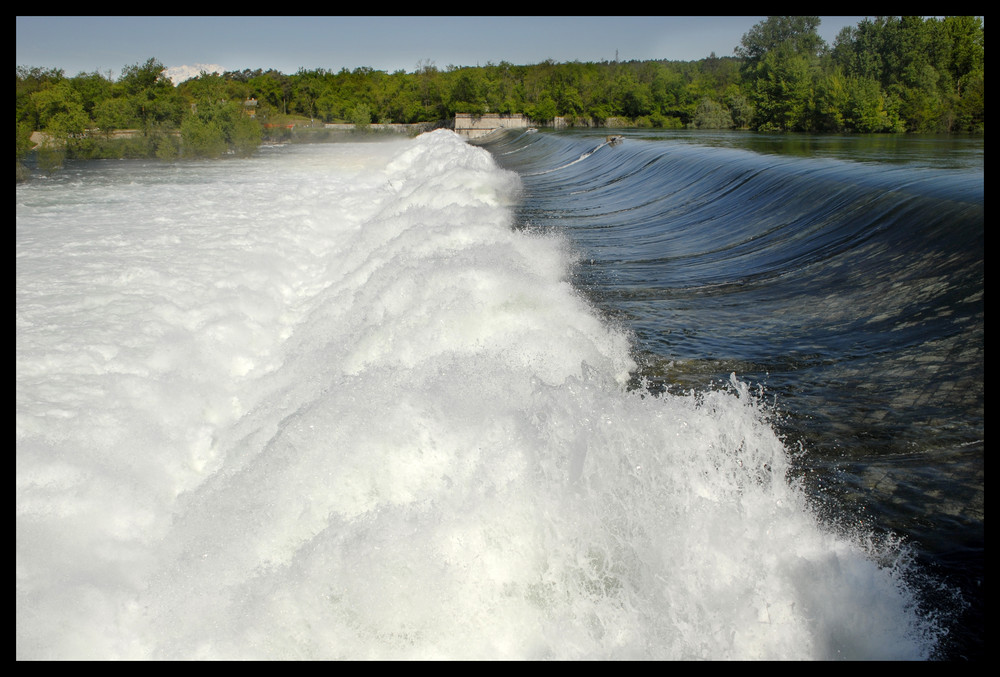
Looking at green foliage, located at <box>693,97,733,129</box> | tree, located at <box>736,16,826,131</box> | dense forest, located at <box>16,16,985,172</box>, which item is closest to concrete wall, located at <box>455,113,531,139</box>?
dense forest, located at <box>16,16,985,172</box>

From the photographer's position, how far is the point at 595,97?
226 feet

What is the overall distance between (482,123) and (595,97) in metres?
13.1

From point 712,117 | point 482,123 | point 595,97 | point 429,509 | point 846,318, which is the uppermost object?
point 595,97

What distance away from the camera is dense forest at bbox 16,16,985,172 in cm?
3306

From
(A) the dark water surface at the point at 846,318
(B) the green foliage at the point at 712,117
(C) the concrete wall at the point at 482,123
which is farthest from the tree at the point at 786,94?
(A) the dark water surface at the point at 846,318

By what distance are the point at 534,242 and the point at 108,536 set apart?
236 inches

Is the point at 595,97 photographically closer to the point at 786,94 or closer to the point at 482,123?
the point at 482,123

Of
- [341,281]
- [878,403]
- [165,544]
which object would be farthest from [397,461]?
[341,281]

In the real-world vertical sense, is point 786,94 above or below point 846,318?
above

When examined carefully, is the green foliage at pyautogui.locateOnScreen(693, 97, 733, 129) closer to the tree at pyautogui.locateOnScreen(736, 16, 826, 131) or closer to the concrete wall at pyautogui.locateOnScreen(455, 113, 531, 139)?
the tree at pyautogui.locateOnScreen(736, 16, 826, 131)

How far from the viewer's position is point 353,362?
466 centimetres

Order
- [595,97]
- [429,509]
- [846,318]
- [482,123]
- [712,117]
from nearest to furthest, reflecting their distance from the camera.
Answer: [429,509]
[846,318]
[712,117]
[482,123]
[595,97]

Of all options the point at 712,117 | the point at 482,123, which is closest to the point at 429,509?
the point at 712,117
